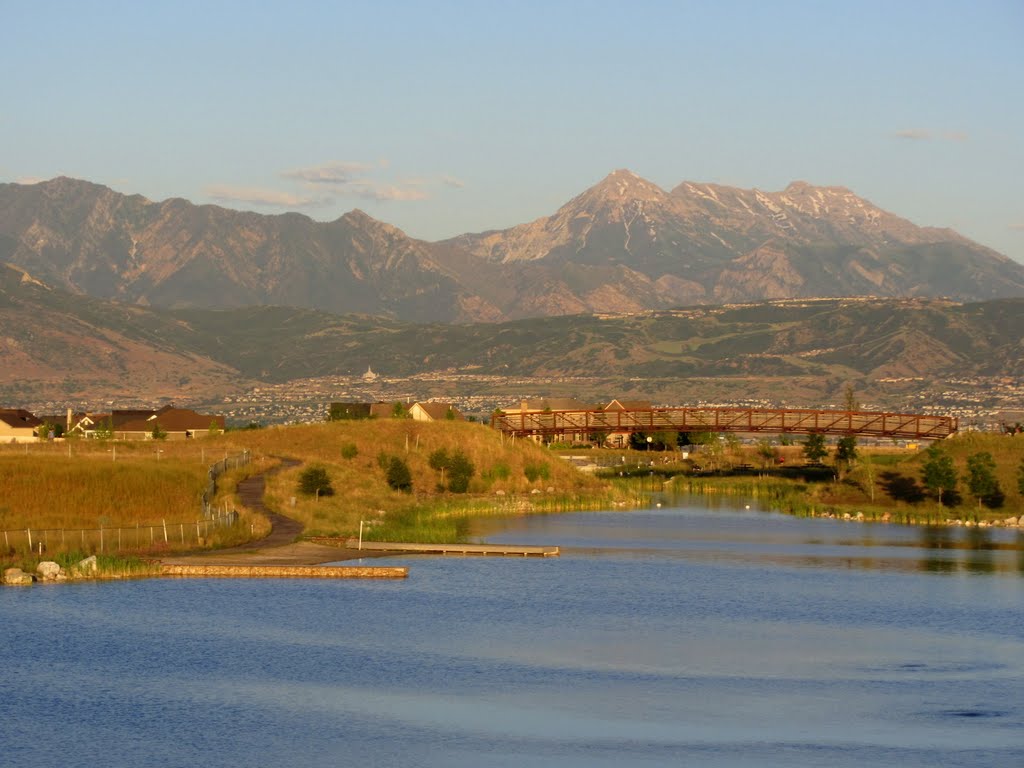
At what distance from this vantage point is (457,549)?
104 meters

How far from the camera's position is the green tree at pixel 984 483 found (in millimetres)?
139750

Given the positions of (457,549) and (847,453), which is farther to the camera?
(847,453)

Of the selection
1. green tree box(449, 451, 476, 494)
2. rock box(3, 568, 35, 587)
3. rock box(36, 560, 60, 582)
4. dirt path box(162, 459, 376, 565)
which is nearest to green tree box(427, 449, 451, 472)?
green tree box(449, 451, 476, 494)

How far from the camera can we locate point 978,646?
73.8m

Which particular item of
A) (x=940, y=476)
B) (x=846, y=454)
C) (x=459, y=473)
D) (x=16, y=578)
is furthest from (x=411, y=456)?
(x=16, y=578)

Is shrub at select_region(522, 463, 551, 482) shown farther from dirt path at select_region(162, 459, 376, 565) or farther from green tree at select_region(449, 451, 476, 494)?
dirt path at select_region(162, 459, 376, 565)

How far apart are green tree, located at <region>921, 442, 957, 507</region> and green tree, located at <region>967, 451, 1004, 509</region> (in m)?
1.67

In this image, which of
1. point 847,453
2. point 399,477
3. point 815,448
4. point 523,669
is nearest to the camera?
point 523,669

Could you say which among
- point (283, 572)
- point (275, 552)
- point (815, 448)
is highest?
point (815, 448)

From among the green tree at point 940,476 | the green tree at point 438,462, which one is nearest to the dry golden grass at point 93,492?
the green tree at point 438,462

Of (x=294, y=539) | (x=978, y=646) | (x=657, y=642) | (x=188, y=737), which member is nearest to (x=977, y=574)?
(x=978, y=646)

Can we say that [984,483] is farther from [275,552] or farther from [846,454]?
[275,552]

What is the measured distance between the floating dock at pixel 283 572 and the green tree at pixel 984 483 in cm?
6650

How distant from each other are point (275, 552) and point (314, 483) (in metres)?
28.9
